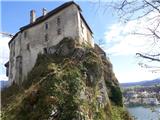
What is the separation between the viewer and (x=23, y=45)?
42281 mm

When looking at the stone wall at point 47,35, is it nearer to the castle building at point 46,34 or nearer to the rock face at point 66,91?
the castle building at point 46,34

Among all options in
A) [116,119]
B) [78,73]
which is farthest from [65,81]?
[116,119]

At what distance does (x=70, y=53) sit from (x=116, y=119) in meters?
9.71

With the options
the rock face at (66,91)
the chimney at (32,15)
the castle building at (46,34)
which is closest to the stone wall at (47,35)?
the castle building at (46,34)

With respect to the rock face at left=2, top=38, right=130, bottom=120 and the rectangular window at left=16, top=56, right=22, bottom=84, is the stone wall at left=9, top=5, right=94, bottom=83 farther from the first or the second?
the rock face at left=2, top=38, right=130, bottom=120

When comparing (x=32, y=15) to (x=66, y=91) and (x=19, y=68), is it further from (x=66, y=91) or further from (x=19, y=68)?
(x=66, y=91)

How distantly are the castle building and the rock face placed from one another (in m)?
1.55

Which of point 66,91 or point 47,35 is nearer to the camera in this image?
point 66,91

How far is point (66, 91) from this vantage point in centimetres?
2533

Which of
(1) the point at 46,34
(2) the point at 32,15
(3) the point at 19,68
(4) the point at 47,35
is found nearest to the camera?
(4) the point at 47,35

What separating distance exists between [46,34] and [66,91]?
14912 mm

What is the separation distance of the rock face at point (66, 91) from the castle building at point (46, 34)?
155cm

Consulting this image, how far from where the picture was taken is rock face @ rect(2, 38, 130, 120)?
935 inches

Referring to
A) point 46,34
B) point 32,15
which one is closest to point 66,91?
point 46,34
